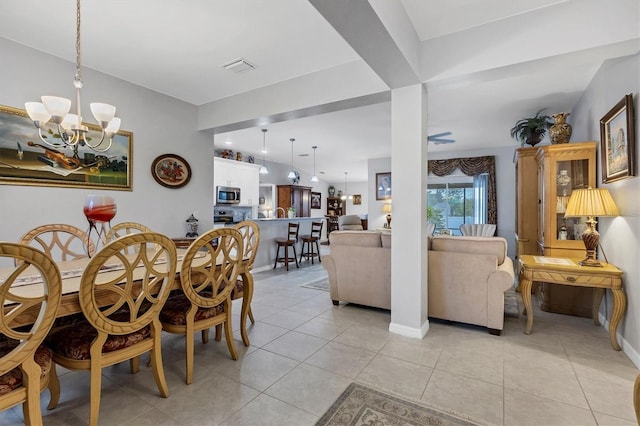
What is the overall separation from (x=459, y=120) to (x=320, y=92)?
9.42 feet

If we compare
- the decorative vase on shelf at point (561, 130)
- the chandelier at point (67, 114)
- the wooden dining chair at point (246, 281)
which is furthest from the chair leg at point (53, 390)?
the decorative vase on shelf at point (561, 130)

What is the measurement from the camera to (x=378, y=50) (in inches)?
87.3

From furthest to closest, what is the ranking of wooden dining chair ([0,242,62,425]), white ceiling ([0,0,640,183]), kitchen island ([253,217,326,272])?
kitchen island ([253,217,326,272]), white ceiling ([0,0,640,183]), wooden dining chair ([0,242,62,425])

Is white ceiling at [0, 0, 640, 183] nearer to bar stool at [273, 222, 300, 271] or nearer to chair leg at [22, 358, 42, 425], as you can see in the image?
chair leg at [22, 358, 42, 425]

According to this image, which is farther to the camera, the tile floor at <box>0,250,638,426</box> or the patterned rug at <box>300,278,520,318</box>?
the patterned rug at <box>300,278,520,318</box>

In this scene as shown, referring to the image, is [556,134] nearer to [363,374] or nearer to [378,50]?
[378,50]

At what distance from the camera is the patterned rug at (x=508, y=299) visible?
3.43 metres

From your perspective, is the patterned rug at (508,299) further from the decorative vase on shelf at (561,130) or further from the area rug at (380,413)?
the area rug at (380,413)

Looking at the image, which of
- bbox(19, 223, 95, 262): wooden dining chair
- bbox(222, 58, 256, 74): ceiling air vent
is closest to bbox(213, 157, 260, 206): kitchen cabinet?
bbox(222, 58, 256, 74): ceiling air vent

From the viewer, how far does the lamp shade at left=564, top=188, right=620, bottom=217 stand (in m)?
2.60

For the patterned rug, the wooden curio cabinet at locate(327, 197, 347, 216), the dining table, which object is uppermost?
the wooden curio cabinet at locate(327, 197, 347, 216)

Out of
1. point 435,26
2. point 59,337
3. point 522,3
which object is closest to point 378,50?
point 435,26

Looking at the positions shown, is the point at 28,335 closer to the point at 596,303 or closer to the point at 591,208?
the point at 591,208

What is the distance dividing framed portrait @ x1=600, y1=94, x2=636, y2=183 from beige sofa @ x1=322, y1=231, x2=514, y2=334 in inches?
41.1
